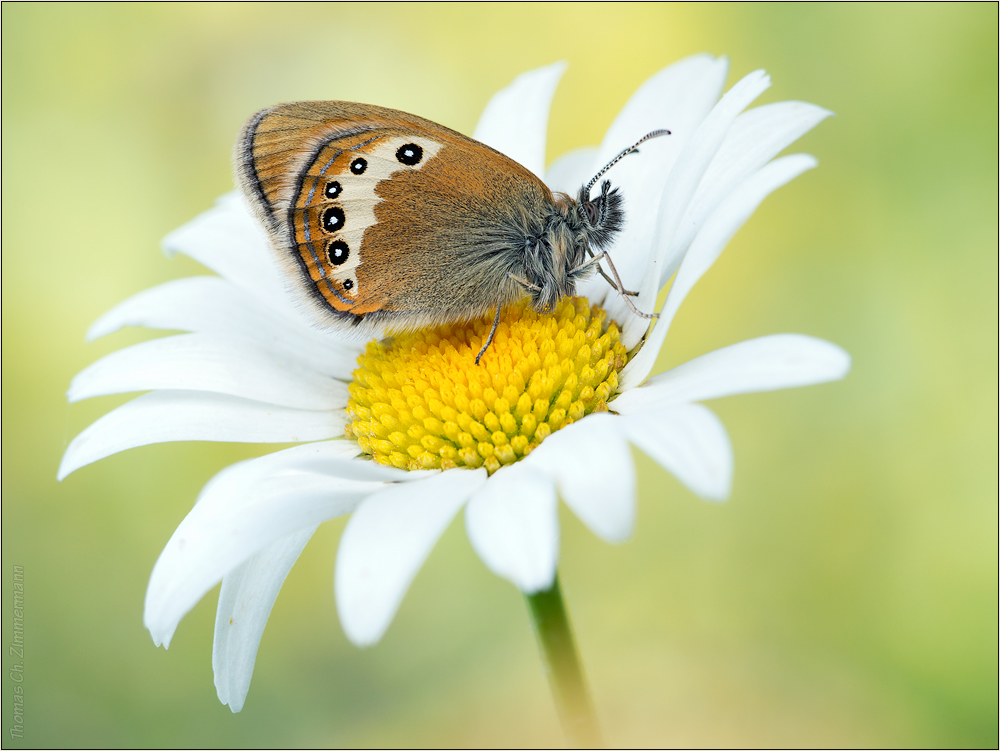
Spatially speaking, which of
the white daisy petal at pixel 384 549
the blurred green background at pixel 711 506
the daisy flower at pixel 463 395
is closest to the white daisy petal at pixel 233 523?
the daisy flower at pixel 463 395

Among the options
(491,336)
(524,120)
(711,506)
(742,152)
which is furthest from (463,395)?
(711,506)

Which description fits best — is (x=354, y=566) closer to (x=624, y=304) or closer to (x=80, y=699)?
(x=624, y=304)

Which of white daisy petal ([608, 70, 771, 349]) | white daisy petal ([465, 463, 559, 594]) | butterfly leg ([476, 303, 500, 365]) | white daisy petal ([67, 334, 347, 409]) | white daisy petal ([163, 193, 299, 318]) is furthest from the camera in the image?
white daisy petal ([163, 193, 299, 318])

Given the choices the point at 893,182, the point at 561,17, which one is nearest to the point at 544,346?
the point at 893,182

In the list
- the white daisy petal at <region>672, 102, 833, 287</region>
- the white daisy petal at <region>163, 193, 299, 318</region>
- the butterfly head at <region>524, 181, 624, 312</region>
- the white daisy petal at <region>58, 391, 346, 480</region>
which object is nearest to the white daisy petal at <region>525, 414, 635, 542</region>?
the butterfly head at <region>524, 181, 624, 312</region>

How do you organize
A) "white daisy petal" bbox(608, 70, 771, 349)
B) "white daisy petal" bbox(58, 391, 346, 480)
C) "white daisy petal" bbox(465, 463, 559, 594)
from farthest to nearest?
"white daisy petal" bbox(58, 391, 346, 480) → "white daisy petal" bbox(608, 70, 771, 349) → "white daisy petal" bbox(465, 463, 559, 594)

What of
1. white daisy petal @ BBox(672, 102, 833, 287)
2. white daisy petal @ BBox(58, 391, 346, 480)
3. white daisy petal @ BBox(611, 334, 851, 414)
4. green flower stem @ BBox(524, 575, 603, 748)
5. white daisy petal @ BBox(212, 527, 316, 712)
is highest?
white daisy petal @ BBox(672, 102, 833, 287)

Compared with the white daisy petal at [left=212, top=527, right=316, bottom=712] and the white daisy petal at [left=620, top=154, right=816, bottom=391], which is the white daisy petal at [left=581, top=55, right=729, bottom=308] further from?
the white daisy petal at [left=212, top=527, right=316, bottom=712]
